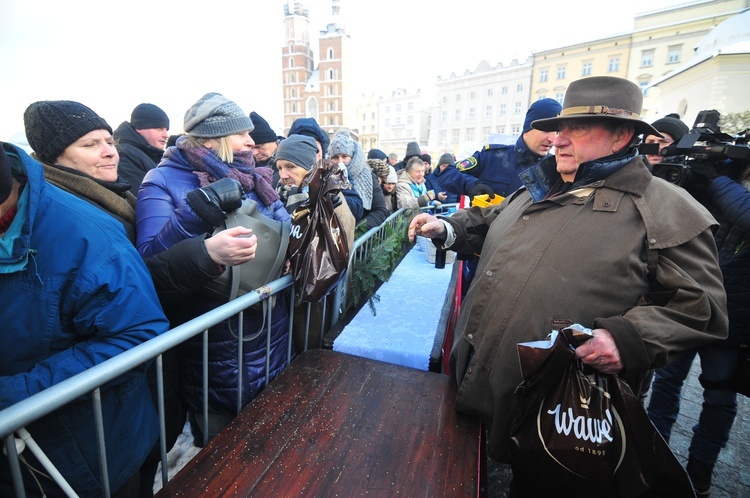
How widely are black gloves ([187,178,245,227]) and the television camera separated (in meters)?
2.79

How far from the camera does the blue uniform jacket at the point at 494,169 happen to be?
3604 millimetres

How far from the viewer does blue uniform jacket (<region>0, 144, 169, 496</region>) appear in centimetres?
112

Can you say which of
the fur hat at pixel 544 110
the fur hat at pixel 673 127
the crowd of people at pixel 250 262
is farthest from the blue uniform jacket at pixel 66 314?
the fur hat at pixel 673 127

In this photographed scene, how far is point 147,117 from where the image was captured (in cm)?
406

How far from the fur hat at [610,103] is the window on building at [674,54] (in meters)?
48.2

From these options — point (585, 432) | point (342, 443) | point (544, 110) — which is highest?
point (544, 110)

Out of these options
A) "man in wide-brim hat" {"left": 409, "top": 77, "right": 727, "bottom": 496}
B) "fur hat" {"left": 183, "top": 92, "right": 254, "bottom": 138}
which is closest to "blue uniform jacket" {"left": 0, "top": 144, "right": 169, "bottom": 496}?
"fur hat" {"left": 183, "top": 92, "right": 254, "bottom": 138}

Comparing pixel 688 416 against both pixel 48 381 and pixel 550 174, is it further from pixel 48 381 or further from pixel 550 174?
pixel 48 381

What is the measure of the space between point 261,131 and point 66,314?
3.22 meters

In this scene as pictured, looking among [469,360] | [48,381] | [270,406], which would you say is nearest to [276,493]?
[270,406]

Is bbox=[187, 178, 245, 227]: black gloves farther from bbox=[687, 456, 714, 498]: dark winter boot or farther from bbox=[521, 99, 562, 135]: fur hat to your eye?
bbox=[687, 456, 714, 498]: dark winter boot

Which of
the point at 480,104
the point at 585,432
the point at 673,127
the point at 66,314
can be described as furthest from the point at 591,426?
the point at 480,104

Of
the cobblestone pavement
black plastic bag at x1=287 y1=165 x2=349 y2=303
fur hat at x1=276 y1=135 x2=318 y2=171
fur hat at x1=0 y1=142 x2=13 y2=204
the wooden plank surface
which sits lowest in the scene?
the cobblestone pavement

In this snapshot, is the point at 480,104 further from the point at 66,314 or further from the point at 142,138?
the point at 66,314
